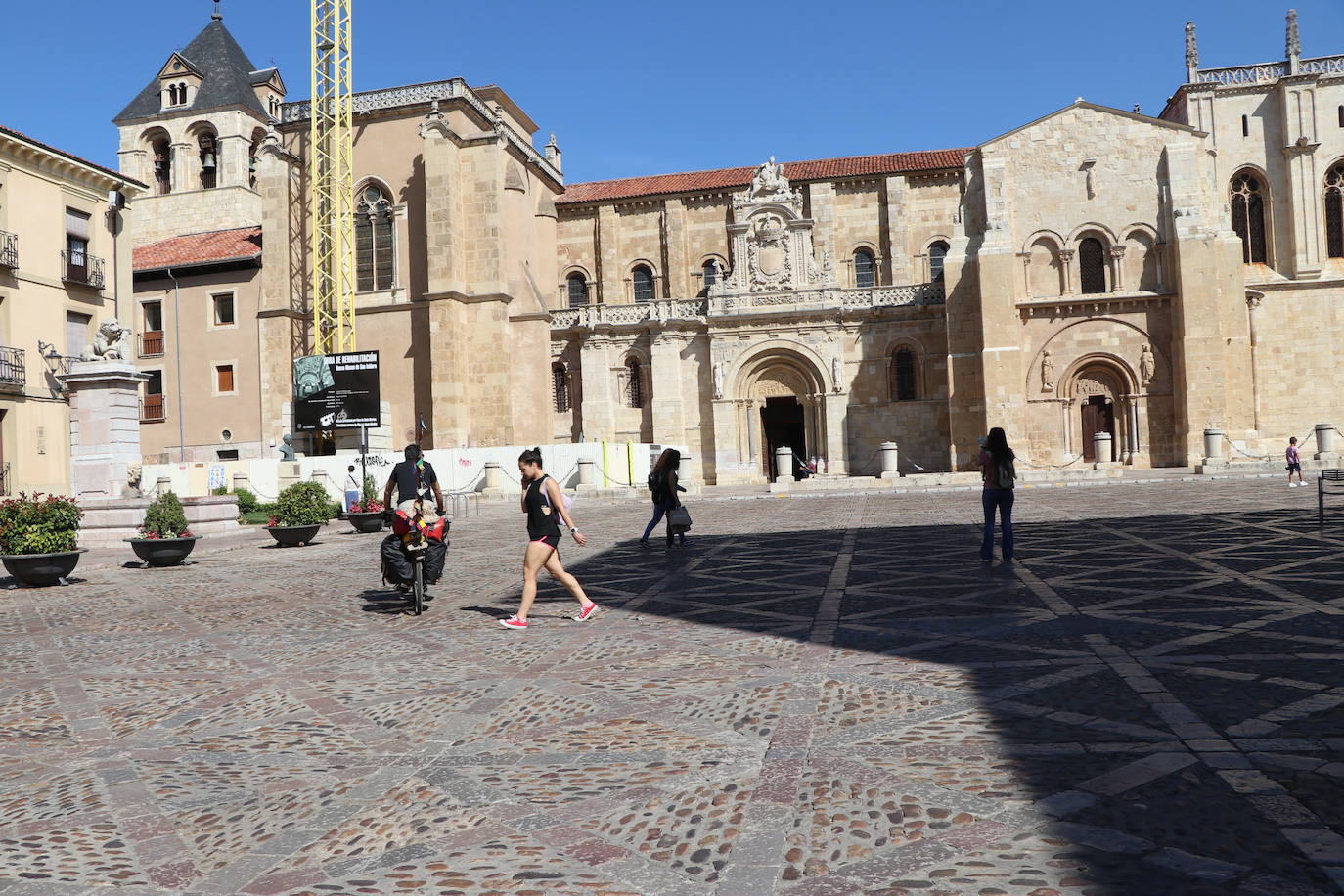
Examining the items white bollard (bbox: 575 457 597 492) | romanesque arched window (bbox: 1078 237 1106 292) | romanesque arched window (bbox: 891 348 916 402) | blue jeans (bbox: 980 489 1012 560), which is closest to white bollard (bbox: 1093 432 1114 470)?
romanesque arched window (bbox: 1078 237 1106 292)

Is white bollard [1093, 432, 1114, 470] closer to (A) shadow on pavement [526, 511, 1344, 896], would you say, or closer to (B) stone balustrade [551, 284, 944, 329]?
(B) stone balustrade [551, 284, 944, 329]

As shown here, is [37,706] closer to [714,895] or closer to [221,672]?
[221,672]

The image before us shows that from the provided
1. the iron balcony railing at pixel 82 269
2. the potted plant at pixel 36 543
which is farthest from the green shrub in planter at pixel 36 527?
the iron balcony railing at pixel 82 269

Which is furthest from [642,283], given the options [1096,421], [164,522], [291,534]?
[164,522]

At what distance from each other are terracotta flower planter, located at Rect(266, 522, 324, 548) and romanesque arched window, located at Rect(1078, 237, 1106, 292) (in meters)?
28.6

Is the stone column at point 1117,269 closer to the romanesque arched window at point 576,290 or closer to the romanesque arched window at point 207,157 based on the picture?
the romanesque arched window at point 576,290

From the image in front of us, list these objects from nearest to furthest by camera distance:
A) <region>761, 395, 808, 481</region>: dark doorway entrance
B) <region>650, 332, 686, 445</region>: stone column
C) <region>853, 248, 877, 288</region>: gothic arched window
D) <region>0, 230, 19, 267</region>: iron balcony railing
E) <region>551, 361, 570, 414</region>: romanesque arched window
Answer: <region>0, 230, 19, 267</region>: iron balcony railing, <region>650, 332, 686, 445</region>: stone column, <region>761, 395, 808, 481</region>: dark doorway entrance, <region>551, 361, 570, 414</region>: romanesque arched window, <region>853, 248, 877, 288</region>: gothic arched window

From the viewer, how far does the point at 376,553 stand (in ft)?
51.0

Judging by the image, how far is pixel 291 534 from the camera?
17.5 meters

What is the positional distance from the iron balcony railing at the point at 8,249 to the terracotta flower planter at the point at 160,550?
619 inches

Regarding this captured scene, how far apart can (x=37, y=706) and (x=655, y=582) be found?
6001 mm

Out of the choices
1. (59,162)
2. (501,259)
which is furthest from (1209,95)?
(59,162)

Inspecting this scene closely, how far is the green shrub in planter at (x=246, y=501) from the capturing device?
1087 inches

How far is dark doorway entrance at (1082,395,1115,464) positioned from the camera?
34406 millimetres
